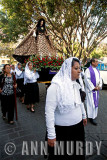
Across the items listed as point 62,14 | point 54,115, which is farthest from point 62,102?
point 62,14

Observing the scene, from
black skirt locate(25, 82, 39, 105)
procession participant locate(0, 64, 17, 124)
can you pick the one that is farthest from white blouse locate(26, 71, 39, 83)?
procession participant locate(0, 64, 17, 124)

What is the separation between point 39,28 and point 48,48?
39.6 inches

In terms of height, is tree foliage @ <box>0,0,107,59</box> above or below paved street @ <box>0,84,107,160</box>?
above

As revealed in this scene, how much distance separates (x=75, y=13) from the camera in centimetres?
1139

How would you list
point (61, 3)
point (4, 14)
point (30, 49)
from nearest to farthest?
point (30, 49), point (61, 3), point (4, 14)

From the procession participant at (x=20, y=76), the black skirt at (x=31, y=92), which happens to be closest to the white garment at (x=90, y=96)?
the black skirt at (x=31, y=92)

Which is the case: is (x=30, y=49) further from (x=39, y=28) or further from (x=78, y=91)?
(x=78, y=91)

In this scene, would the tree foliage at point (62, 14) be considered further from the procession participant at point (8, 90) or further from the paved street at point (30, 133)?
the paved street at point (30, 133)

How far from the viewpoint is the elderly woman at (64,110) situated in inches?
73.1

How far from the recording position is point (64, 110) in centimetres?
191

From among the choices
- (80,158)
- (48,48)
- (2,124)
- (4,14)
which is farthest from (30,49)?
(4,14)

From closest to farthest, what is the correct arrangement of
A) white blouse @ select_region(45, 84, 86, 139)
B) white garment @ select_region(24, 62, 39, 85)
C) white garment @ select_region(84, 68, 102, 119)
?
white blouse @ select_region(45, 84, 86, 139), white garment @ select_region(84, 68, 102, 119), white garment @ select_region(24, 62, 39, 85)

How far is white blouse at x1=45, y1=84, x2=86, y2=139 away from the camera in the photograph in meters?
1.85

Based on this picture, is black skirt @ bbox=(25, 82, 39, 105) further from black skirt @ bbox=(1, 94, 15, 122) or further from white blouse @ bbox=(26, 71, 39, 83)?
black skirt @ bbox=(1, 94, 15, 122)
